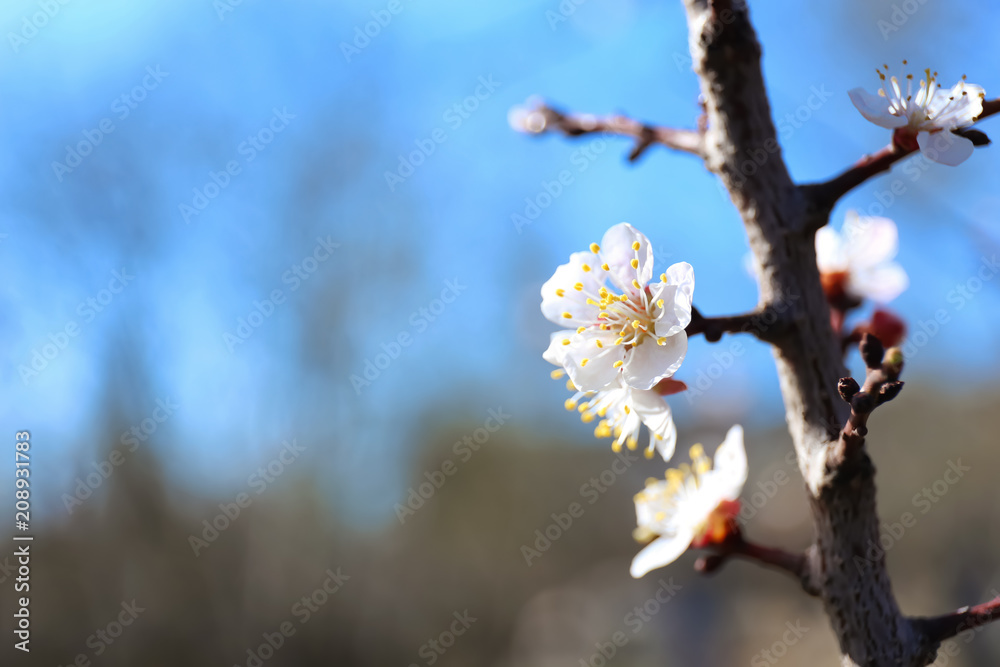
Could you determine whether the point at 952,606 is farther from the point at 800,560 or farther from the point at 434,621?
the point at 434,621

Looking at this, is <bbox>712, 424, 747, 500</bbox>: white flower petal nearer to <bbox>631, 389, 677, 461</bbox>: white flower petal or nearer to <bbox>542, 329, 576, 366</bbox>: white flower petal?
<bbox>631, 389, 677, 461</bbox>: white flower petal

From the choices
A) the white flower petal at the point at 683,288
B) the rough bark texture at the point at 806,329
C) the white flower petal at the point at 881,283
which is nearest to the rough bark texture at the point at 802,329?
the rough bark texture at the point at 806,329

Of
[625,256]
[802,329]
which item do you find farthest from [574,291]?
[802,329]

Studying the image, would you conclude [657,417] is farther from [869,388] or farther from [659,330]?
[869,388]

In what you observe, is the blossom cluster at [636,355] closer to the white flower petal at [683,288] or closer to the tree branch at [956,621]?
the white flower petal at [683,288]

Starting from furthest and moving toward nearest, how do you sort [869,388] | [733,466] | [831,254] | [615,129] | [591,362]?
[831,254]
[615,129]
[733,466]
[591,362]
[869,388]

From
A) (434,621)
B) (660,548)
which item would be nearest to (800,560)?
(660,548)

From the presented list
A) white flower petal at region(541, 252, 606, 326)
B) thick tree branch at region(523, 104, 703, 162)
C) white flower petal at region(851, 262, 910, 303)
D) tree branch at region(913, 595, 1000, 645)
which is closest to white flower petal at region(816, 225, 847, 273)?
white flower petal at region(851, 262, 910, 303)
